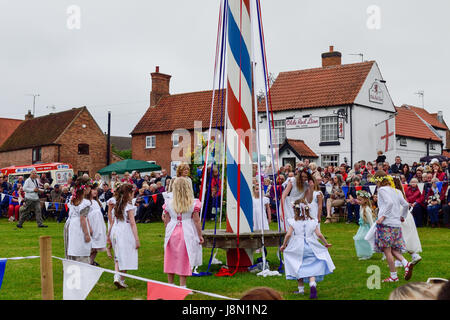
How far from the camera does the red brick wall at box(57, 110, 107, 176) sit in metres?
49.7

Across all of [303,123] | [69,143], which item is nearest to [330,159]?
[303,123]

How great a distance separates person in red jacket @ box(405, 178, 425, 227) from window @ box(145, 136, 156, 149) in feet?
102

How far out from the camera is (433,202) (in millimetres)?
16656

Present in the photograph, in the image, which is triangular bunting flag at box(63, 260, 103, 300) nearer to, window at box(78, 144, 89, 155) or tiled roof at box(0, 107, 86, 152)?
tiled roof at box(0, 107, 86, 152)

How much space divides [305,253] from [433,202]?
34.6 feet

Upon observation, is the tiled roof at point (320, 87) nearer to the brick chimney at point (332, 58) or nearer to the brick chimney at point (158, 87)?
the brick chimney at point (332, 58)

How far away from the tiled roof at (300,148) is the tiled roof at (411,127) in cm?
868

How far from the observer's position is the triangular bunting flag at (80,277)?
14.3ft

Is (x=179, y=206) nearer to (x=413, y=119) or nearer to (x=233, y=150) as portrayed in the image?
(x=233, y=150)

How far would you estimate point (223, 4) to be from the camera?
9.38 metres

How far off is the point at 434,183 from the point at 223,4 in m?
10.4

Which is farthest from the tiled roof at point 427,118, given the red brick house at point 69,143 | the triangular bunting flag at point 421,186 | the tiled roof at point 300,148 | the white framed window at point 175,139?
the triangular bunting flag at point 421,186

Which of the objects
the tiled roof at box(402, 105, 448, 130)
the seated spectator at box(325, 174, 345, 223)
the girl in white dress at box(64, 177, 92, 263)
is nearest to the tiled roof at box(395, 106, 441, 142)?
the tiled roof at box(402, 105, 448, 130)

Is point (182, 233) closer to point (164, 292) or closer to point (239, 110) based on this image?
point (239, 110)
